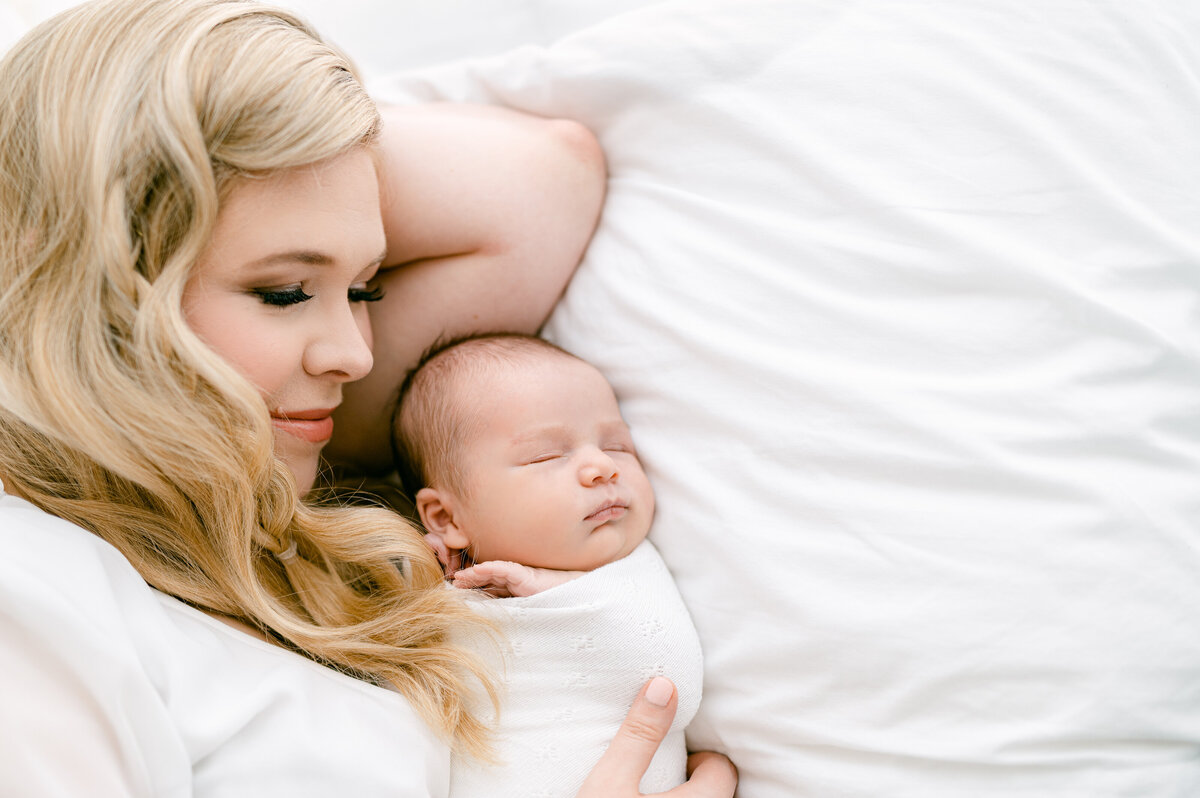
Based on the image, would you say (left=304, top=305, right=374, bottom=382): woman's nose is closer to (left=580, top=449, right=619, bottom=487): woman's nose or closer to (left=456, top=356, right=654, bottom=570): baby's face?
(left=456, top=356, right=654, bottom=570): baby's face

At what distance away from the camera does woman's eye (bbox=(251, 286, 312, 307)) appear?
37.0 inches

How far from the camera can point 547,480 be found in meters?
1.09

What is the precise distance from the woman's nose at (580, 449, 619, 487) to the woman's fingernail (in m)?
0.25

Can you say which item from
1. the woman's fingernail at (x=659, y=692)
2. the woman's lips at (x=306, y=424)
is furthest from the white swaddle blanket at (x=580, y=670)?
the woman's lips at (x=306, y=424)

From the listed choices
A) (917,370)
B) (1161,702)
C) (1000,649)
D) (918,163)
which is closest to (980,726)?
(1000,649)

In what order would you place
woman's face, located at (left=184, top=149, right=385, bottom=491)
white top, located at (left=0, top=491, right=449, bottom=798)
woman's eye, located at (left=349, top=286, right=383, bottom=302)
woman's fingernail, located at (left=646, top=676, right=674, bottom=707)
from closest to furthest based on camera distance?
white top, located at (left=0, top=491, right=449, bottom=798) → woman's face, located at (left=184, top=149, right=385, bottom=491) → woman's fingernail, located at (left=646, top=676, right=674, bottom=707) → woman's eye, located at (left=349, top=286, right=383, bottom=302)

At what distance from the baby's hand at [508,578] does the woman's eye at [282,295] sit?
370 millimetres

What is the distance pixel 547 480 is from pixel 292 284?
14.9 inches

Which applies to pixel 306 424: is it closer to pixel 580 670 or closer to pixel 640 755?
pixel 580 670

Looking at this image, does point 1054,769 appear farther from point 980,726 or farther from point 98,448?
point 98,448

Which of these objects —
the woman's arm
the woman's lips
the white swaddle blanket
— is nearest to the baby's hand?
the white swaddle blanket

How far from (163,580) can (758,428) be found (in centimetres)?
70

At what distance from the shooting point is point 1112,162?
101cm

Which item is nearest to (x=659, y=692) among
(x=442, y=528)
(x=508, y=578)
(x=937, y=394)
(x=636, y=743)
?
(x=636, y=743)
